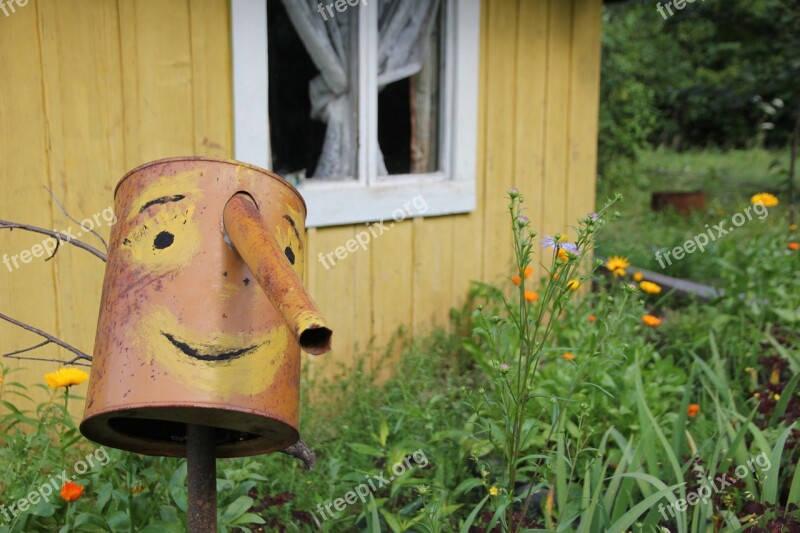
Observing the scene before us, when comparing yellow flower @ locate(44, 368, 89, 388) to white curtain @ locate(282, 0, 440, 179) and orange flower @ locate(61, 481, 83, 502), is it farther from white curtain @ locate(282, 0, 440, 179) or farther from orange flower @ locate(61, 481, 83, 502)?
white curtain @ locate(282, 0, 440, 179)

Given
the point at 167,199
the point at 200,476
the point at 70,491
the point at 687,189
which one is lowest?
the point at 70,491

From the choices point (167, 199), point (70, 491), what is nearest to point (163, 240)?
point (167, 199)

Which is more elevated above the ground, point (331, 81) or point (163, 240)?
point (331, 81)

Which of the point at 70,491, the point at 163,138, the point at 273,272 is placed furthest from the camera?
the point at 163,138

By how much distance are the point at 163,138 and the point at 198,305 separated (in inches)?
74.5

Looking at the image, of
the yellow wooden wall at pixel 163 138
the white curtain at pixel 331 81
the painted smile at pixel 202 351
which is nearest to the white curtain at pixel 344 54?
the white curtain at pixel 331 81

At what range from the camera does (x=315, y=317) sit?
4.01 feet

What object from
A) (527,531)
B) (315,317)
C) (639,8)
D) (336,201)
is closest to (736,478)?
(527,531)

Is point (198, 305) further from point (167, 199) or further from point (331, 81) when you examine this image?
point (331, 81)

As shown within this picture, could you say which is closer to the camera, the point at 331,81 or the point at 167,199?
the point at 167,199

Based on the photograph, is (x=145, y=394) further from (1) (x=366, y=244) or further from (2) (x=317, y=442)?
(1) (x=366, y=244)

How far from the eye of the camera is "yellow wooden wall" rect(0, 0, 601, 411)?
287 centimetres

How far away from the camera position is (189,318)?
1438 millimetres

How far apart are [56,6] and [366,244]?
1.65 meters
